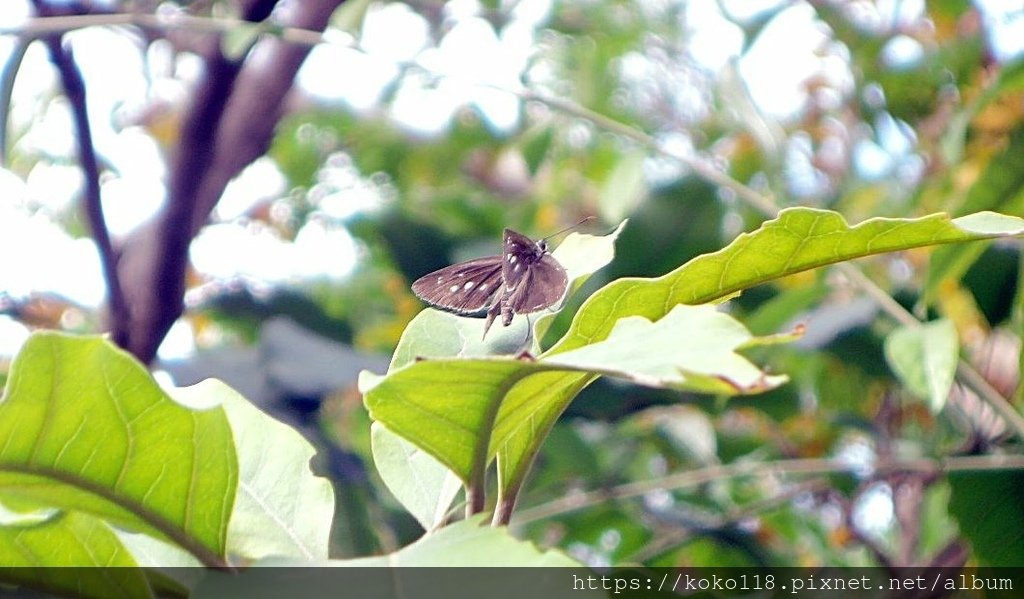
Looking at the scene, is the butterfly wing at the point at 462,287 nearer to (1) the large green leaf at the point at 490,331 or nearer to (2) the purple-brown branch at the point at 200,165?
(1) the large green leaf at the point at 490,331

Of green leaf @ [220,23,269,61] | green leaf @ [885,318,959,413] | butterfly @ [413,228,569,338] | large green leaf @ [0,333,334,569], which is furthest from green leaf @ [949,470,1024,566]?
green leaf @ [220,23,269,61]

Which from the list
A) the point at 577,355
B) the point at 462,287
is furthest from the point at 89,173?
the point at 577,355

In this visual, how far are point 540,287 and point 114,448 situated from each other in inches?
12.3

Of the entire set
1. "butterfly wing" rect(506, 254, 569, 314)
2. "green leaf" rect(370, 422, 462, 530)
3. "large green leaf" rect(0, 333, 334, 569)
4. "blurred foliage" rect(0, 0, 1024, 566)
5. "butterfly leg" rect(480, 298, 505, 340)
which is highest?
"large green leaf" rect(0, 333, 334, 569)

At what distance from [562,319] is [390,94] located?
1.08m

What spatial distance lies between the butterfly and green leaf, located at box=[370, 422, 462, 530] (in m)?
0.12

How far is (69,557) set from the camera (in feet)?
1.54

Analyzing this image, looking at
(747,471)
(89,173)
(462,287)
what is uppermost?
(462,287)

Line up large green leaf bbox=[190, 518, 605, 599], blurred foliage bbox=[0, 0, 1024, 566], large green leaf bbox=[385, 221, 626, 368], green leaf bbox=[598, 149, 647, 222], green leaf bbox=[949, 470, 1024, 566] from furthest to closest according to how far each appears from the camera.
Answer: green leaf bbox=[598, 149, 647, 222] → blurred foliage bbox=[0, 0, 1024, 566] → green leaf bbox=[949, 470, 1024, 566] → large green leaf bbox=[385, 221, 626, 368] → large green leaf bbox=[190, 518, 605, 599]

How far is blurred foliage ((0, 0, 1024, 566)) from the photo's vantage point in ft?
3.97

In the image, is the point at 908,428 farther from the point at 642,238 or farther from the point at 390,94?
the point at 390,94

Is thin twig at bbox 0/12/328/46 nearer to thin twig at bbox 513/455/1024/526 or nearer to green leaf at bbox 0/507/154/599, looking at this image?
thin twig at bbox 513/455/1024/526

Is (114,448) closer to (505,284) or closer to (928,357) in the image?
(505,284)

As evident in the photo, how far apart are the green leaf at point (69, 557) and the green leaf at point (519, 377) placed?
0.14 m
